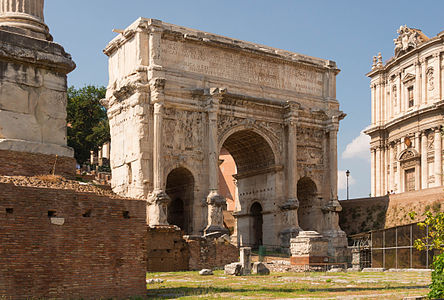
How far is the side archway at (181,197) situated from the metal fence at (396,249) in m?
9.65

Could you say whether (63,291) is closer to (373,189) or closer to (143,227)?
(143,227)

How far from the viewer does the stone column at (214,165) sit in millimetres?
33188

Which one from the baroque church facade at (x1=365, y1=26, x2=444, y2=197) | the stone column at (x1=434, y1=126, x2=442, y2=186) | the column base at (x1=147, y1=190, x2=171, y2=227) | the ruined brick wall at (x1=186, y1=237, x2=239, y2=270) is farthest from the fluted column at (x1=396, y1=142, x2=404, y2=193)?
the column base at (x1=147, y1=190, x2=171, y2=227)

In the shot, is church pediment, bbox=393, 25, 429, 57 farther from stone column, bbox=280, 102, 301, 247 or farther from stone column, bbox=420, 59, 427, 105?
stone column, bbox=280, 102, 301, 247

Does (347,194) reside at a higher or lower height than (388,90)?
lower

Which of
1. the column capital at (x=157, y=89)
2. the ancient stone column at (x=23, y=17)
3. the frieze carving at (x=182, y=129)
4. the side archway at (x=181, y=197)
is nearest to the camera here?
the ancient stone column at (x=23, y=17)

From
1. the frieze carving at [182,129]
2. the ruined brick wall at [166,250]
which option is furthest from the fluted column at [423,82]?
the ruined brick wall at [166,250]

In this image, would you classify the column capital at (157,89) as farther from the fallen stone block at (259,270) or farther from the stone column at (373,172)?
the stone column at (373,172)

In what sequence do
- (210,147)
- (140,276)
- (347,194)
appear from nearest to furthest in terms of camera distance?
1. (140,276)
2. (210,147)
3. (347,194)

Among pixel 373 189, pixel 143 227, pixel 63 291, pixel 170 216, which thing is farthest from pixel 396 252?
pixel 373 189

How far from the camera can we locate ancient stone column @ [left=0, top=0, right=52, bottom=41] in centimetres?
1053

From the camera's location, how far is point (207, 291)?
1367cm

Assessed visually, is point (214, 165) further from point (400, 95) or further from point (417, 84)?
point (400, 95)

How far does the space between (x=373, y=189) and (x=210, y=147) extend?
73.9 ft
